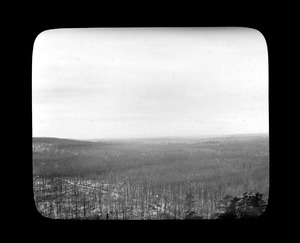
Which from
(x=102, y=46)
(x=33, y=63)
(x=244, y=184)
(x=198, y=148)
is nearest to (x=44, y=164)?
(x=33, y=63)

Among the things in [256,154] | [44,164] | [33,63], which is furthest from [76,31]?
[256,154]

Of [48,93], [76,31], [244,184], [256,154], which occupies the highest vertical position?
[76,31]

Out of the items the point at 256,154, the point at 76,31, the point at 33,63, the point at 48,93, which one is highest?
the point at 76,31

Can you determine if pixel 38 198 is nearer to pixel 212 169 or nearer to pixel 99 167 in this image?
pixel 99 167

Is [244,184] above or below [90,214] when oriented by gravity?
above

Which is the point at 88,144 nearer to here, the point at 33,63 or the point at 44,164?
the point at 44,164

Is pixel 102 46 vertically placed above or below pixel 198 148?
above
